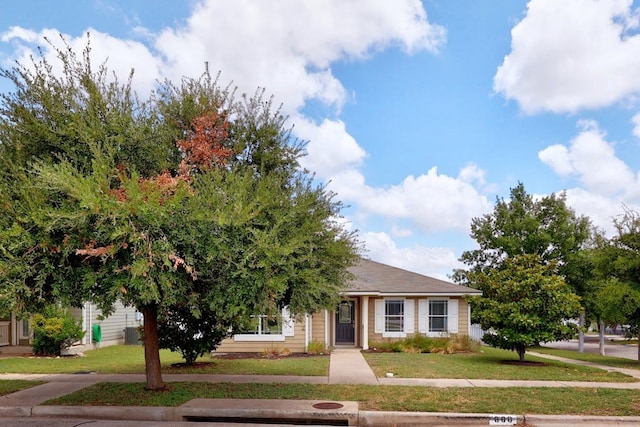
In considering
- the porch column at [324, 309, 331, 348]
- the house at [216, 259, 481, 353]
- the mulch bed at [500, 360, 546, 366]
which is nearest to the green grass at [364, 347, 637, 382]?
the mulch bed at [500, 360, 546, 366]

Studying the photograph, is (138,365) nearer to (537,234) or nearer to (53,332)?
(53,332)

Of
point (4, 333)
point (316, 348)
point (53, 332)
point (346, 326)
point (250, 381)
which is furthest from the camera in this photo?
point (346, 326)

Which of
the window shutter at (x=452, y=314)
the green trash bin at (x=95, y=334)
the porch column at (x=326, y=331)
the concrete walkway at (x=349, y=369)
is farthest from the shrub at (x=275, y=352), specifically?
the green trash bin at (x=95, y=334)

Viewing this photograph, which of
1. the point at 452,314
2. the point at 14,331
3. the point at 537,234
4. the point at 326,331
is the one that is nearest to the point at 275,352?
the point at 326,331

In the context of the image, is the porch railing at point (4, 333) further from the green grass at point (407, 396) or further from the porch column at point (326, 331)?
the porch column at point (326, 331)

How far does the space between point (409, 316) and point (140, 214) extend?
15.9 m

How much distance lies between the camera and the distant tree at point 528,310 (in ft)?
53.6

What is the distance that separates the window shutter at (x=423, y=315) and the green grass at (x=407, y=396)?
34.0ft

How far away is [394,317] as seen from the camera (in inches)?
875

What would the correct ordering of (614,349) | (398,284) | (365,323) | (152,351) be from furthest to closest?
(614,349)
(398,284)
(365,323)
(152,351)

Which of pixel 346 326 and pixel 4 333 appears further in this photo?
pixel 346 326

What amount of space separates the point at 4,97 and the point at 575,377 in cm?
1447

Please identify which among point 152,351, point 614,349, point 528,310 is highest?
point 528,310

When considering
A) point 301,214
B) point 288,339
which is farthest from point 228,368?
point 301,214
